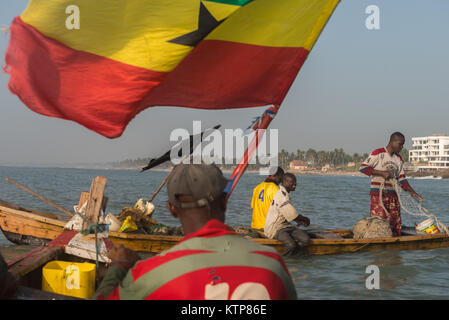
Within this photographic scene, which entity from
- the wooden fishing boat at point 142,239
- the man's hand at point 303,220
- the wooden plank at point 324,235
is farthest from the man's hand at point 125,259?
the wooden plank at point 324,235

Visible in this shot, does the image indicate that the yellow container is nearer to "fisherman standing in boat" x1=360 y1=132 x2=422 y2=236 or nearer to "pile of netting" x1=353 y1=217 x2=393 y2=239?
"fisherman standing in boat" x1=360 y1=132 x2=422 y2=236

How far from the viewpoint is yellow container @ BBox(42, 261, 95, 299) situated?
15.5 ft

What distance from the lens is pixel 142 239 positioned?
959cm

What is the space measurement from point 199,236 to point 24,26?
3833mm

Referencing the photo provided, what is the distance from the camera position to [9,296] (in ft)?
10.8

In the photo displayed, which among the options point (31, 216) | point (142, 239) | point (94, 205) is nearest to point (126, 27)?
→ point (94, 205)

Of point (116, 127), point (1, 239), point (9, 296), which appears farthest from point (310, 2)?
point (1, 239)

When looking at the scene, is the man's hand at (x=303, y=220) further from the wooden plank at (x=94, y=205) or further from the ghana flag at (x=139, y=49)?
the wooden plank at (x=94, y=205)

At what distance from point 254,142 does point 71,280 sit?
7.58 ft

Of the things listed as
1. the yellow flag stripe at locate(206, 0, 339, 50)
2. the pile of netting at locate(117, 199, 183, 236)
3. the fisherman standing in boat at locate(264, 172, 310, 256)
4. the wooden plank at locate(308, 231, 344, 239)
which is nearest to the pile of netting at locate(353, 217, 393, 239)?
the wooden plank at locate(308, 231, 344, 239)

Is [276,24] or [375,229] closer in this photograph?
[276,24]

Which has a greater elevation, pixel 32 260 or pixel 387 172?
pixel 387 172

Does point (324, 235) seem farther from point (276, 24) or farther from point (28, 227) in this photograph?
point (276, 24)

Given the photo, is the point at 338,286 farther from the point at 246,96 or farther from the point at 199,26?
the point at 199,26
